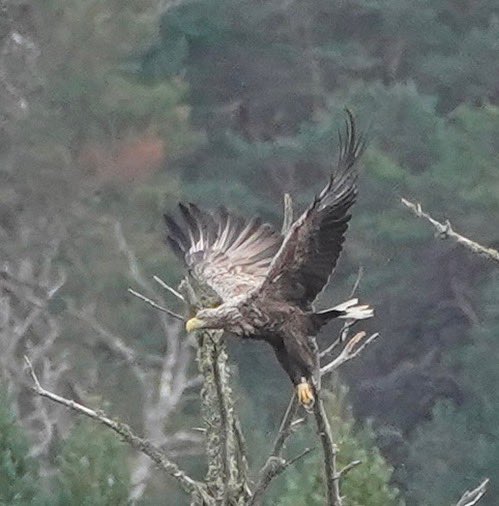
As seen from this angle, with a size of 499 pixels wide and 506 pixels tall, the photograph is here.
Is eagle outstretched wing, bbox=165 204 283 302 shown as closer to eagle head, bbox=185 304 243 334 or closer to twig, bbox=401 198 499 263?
eagle head, bbox=185 304 243 334

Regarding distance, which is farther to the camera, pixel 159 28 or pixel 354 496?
pixel 159 28

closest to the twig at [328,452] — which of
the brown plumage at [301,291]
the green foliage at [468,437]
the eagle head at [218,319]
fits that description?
the brown plumage at [301,291]

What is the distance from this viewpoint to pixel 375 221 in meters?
23.0

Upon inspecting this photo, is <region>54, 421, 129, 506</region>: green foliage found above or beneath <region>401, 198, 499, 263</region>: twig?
beneath

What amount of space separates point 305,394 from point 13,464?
18.5 ft

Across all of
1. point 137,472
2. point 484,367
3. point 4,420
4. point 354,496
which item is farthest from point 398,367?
point 354,496

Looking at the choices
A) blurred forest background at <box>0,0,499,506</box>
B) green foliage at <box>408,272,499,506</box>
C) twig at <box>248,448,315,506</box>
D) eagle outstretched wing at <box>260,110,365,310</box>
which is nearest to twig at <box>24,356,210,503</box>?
twig at <box>248,448,315,506</box>

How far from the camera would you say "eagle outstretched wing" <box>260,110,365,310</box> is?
6367 mm

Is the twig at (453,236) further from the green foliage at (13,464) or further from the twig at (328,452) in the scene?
the green foliage at (13,464)

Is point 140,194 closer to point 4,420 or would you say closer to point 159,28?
point 159,28

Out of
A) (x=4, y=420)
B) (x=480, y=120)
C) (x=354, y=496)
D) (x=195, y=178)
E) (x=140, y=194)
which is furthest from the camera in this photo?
(x=195, y=178)

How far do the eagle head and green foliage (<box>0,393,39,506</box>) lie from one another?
5.19 meters

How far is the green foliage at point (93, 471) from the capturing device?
11.3 meters

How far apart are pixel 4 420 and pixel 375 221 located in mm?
11967
